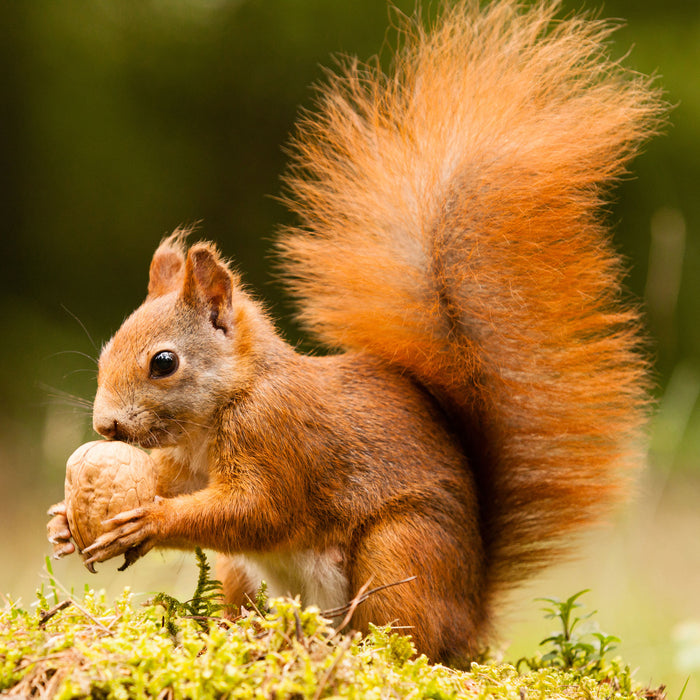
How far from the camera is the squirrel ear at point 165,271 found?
63.9 inches

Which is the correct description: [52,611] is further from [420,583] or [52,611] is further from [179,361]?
[420,583]

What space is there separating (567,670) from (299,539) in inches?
21.4

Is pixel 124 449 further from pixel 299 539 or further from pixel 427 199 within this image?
pixel 427 199

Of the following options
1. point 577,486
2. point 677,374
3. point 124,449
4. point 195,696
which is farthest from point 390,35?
point 195,696

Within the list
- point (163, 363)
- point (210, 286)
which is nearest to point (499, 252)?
point (210, 286)

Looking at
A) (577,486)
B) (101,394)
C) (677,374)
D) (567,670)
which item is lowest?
(567,670)

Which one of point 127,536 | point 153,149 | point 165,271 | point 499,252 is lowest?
point 127,536

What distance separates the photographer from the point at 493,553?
5.55 ft

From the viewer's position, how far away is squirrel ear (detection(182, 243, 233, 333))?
1474 millimetres

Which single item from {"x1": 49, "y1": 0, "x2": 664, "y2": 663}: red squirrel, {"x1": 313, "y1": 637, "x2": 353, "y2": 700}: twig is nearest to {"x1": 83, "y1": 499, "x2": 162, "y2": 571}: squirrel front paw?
{"x1": 49, "y1": 0, "x2": 664, "y2": 663}: red squirrel

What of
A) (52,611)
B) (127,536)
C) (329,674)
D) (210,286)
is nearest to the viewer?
(329,674)

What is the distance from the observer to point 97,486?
1292mm

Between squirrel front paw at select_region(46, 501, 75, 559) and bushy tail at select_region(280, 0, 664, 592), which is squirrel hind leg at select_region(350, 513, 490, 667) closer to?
bushy tail at select_region(280, 0, 664, 592)

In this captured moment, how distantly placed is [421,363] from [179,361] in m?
0.51
